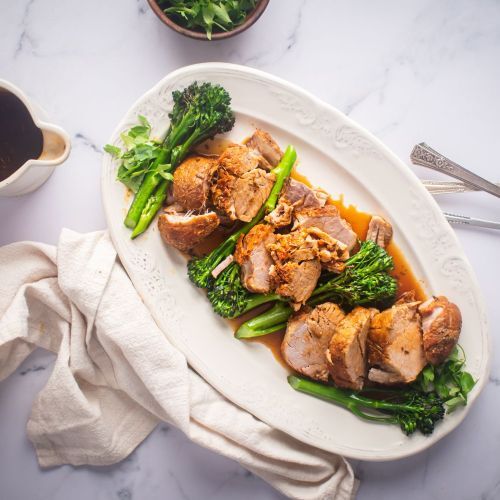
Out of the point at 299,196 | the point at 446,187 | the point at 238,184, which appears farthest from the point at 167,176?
the point at 446,187

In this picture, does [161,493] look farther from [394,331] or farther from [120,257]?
[394,331]

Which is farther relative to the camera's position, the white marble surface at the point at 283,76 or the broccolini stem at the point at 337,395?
the white marble surface at the point at 283,76

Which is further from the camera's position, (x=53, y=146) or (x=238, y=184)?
(x=238, y=184)

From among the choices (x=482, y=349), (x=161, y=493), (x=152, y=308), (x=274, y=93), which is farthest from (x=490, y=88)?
(x=161, y=493)

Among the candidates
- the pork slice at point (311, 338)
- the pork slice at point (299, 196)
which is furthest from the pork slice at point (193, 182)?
the pork slice at point (311, 338)

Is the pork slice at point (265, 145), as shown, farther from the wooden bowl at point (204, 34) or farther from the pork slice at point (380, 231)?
the pork slice at point (380, 231)

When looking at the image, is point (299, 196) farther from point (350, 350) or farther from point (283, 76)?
point (350, 350)

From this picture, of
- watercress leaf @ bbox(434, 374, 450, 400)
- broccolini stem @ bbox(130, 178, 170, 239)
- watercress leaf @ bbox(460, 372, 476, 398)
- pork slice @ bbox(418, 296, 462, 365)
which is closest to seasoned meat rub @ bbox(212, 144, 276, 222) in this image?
broccolini stem @ bbox(130, 178, 170, 239)
